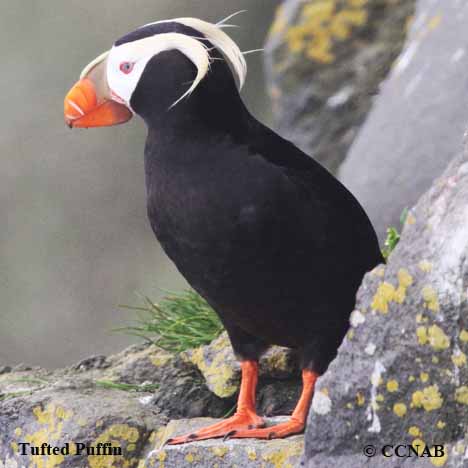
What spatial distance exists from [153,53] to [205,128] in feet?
1.00

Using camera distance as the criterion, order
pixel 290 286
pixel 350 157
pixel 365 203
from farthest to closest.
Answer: pixel 350 157 → pixel 365 203 → pixel 290 286

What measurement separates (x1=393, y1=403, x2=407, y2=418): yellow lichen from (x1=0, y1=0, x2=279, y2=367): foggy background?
776 cm

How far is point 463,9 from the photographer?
603cm

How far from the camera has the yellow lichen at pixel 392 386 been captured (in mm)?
3125

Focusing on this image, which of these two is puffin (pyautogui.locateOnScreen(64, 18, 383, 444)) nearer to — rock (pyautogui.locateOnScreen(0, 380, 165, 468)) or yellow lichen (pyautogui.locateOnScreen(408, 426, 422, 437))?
rock (pyautogui.locateOnScreen(0, 380, 165, 468))

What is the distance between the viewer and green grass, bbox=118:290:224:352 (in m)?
4.70

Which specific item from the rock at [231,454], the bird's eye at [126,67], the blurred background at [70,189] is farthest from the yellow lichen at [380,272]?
the blurred background at [70,189]

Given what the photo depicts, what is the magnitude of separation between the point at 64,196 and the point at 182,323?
6.56m

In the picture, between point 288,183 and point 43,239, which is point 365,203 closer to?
point 288,183

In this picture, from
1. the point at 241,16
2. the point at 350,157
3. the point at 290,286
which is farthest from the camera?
the point at 241,16

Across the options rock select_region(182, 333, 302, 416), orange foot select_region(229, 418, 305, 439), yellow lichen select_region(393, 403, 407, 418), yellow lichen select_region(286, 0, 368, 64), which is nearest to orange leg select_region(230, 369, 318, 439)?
orange foot select_region(229, 418, 305, 439)

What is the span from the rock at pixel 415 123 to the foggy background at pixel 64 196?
5030 millimetres

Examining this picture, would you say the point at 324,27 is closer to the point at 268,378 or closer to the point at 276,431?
the point at 268,378

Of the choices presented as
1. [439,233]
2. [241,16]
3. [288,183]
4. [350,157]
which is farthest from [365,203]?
[241,16]
